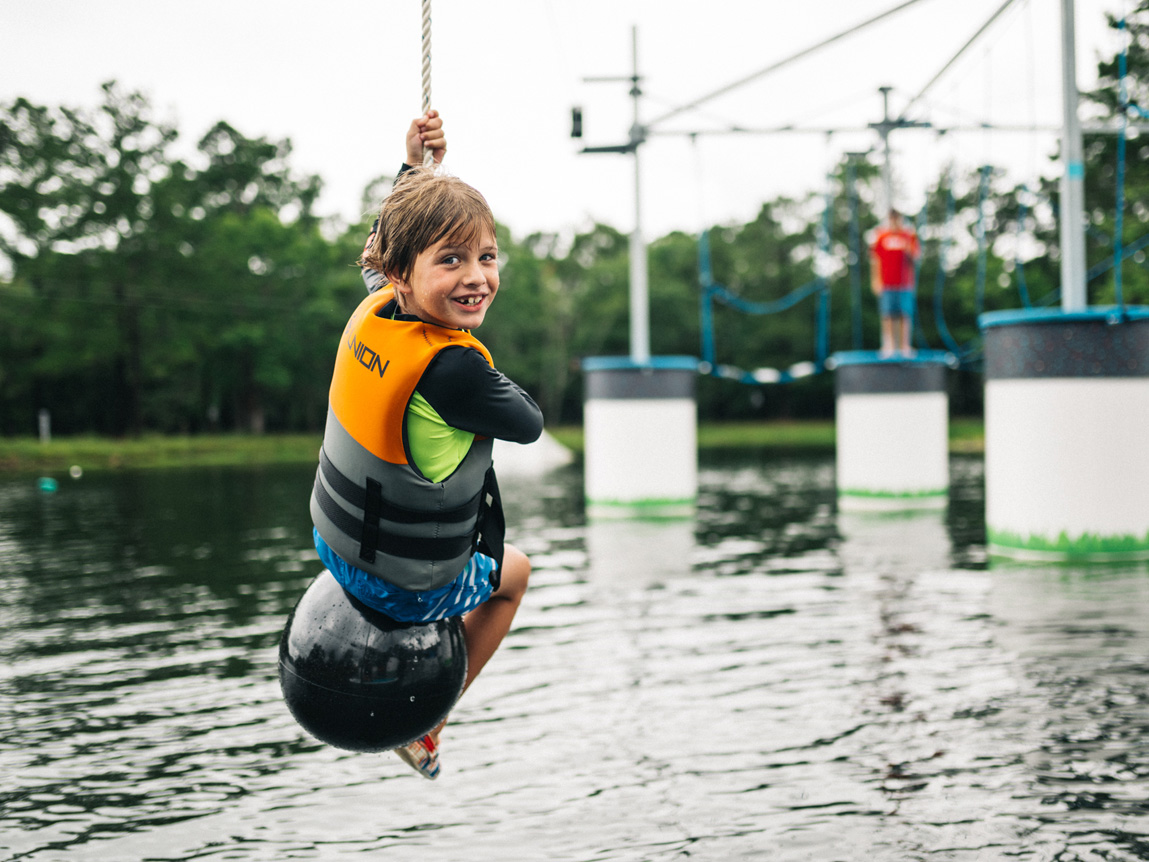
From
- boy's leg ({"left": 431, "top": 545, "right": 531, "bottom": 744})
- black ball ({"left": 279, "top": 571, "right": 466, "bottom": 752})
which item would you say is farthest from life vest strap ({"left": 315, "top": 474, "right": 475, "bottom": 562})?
boy's leg ({"left": 431, "top": 545, "right": 531, "bottom": 744})

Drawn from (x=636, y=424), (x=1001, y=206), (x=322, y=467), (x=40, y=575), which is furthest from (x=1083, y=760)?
(x=1001, y=206)

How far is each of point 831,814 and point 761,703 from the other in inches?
64.1

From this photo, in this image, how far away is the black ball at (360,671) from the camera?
322 centimetres

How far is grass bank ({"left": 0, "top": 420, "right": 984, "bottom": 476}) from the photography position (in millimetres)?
40531

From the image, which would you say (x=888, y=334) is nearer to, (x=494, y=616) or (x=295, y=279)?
(x=494, y=616)

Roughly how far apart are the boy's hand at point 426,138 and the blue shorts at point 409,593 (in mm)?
1278

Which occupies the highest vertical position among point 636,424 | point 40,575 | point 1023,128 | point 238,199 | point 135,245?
point 238,199

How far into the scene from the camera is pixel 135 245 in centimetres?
5294

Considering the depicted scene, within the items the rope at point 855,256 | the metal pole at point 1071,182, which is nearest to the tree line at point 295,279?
the rope at point 855,256

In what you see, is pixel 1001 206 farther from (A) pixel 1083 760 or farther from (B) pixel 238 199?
(A) pixel 1083 760

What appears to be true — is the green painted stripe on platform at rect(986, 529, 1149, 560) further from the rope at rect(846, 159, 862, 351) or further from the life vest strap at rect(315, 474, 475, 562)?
the life vest strap at rect(315, 474, 475, 562)

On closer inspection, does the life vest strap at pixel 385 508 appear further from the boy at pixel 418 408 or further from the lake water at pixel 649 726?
the lake water at pixel 649 726

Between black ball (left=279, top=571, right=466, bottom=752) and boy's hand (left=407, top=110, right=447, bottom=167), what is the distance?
137 centimetres

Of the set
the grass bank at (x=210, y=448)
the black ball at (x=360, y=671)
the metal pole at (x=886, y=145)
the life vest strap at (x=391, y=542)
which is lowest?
the grass bank at (x=210, y=448)
